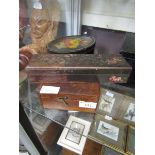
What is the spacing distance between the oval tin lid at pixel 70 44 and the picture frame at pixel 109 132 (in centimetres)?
21

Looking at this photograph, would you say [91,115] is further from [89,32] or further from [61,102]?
[89,32]

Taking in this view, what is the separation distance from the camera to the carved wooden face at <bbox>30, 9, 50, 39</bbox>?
27.4 inches

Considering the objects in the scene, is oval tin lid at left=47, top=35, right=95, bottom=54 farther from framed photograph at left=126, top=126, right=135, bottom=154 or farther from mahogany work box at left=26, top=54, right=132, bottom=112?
framed photograph at left=126, top=126, right=135, bottom=154

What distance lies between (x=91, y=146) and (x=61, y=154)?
6.3 inches

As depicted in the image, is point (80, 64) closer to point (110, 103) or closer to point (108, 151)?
point (110, 103)

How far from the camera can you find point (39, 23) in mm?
696

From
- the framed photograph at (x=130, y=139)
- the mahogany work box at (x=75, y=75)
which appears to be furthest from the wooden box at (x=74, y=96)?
the framed photograph at (x=130, y=139)

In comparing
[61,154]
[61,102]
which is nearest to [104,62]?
[61,102]

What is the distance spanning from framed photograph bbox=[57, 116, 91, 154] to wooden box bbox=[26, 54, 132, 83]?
0.47 feet

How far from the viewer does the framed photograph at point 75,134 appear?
61 cm

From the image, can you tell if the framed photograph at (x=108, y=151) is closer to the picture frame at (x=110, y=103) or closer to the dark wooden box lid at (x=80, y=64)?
the picture frame at (x=110, y=103)

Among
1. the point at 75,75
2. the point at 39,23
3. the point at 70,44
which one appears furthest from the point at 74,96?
the point at 39,23

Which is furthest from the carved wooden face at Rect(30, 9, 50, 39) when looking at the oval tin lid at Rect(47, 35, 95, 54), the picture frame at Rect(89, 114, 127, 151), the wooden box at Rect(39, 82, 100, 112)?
the picture frame at Rect(89, 114, 127, 151)
